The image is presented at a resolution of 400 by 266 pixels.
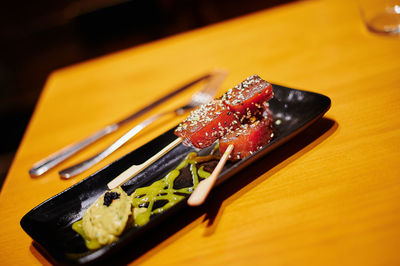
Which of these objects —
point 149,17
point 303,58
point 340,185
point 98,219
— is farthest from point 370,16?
point 149,17

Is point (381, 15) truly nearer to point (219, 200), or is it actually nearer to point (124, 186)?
point (219, 200)

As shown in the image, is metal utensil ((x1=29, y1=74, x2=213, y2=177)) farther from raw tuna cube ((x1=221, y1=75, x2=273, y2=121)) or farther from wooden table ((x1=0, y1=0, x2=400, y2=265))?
raw tuna cube ((x1=221, y1=75, x2=273, y2=121))

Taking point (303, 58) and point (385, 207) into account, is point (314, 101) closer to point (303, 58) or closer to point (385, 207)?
point (385, 207)

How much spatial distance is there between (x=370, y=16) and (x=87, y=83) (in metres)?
2.06

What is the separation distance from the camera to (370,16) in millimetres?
1992

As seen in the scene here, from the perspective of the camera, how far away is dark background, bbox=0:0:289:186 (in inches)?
161

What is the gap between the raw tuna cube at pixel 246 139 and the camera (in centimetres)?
115

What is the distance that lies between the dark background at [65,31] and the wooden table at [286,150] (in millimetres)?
1835

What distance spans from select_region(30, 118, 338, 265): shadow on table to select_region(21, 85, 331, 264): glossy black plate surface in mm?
54

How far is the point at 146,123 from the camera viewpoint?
5.59ft

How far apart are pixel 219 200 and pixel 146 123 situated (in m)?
0.77

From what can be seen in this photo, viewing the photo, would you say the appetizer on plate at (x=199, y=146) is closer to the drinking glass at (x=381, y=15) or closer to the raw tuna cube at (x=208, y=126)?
the raw tuna cube at (x=208, y=126)

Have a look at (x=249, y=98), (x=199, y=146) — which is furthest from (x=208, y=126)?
(x=249, y=98)

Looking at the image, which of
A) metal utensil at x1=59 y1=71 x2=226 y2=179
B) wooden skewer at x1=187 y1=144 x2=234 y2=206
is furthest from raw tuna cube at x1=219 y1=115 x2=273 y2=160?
metal utensil at x1=59 y1=71 x2=226 y2=179
